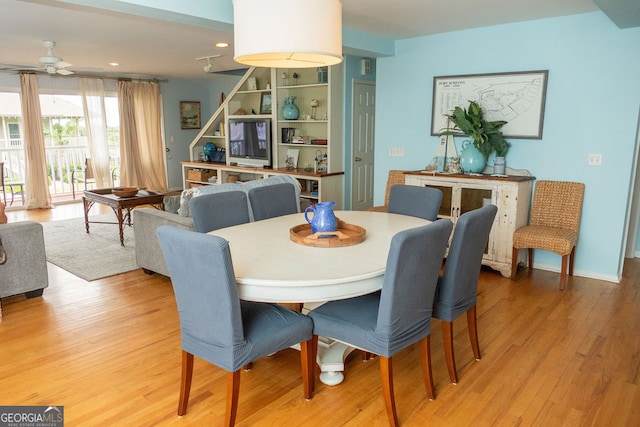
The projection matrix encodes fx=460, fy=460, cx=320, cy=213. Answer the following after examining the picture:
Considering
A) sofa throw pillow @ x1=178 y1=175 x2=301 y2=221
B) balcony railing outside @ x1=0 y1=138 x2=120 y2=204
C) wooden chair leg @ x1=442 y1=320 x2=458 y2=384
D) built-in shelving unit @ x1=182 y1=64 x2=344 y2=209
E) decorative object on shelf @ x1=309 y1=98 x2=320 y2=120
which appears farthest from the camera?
balcony railing outside @ x1=0 y1=138 x2=120 y2=204

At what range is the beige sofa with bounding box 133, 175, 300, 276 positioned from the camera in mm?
3814

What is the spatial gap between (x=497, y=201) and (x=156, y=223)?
9.95 feet

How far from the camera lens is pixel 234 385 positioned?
6.34 ft

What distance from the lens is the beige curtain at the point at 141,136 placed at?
8523 mm

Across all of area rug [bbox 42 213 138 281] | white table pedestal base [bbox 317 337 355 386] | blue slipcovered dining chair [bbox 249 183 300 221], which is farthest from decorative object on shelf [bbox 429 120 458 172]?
area rug [bbox 42 213 138 281]

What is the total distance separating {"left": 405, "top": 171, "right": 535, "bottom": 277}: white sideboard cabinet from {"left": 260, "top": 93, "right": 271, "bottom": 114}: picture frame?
3.20m

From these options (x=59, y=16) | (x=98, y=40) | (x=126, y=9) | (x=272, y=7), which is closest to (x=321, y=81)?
(x=98, y=40)

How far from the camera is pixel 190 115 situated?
973cm

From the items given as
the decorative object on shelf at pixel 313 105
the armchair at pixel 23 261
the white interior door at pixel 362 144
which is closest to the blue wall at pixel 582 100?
the white interior door at pixel 362 144

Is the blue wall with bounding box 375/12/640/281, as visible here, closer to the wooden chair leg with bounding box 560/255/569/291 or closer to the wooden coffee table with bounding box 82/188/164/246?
the wooden chair leg with bounding box 560/255/569/291

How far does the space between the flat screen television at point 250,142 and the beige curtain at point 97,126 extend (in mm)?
2723

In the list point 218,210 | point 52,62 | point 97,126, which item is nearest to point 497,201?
point 218,210

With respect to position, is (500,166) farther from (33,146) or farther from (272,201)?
(33,146)

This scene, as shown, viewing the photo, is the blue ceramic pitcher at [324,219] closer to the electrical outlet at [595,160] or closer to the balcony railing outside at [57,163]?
the electrical outlet at [595,160]
